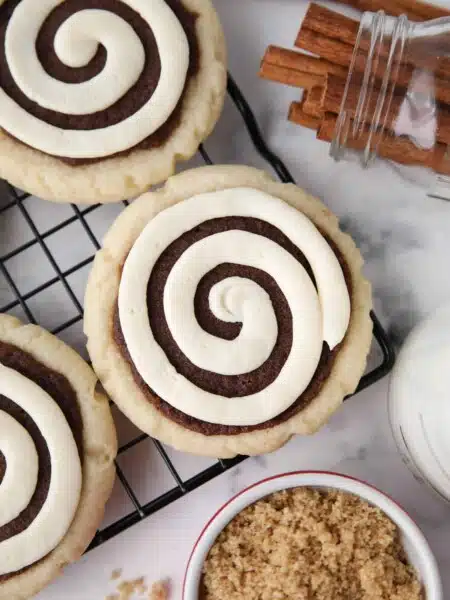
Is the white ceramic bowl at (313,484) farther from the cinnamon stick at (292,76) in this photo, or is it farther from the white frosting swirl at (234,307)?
the cinnamon stick at (292,76)

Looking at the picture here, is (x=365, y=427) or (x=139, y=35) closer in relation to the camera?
(x=139, y=35)

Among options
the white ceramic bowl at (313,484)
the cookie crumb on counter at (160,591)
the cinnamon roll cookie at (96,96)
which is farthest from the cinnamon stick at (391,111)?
the cookie crumb on counter at (160,591)

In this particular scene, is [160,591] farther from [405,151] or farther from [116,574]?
[405,151]

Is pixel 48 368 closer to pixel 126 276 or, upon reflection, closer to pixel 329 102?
pixel 126 276

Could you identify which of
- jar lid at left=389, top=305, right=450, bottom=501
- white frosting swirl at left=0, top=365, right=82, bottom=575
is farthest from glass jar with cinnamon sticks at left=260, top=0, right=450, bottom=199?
white frosting swirl at left=0, top=365, right=82, bottom=575

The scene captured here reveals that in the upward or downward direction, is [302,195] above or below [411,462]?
above

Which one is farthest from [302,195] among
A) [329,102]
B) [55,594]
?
[55,594]
